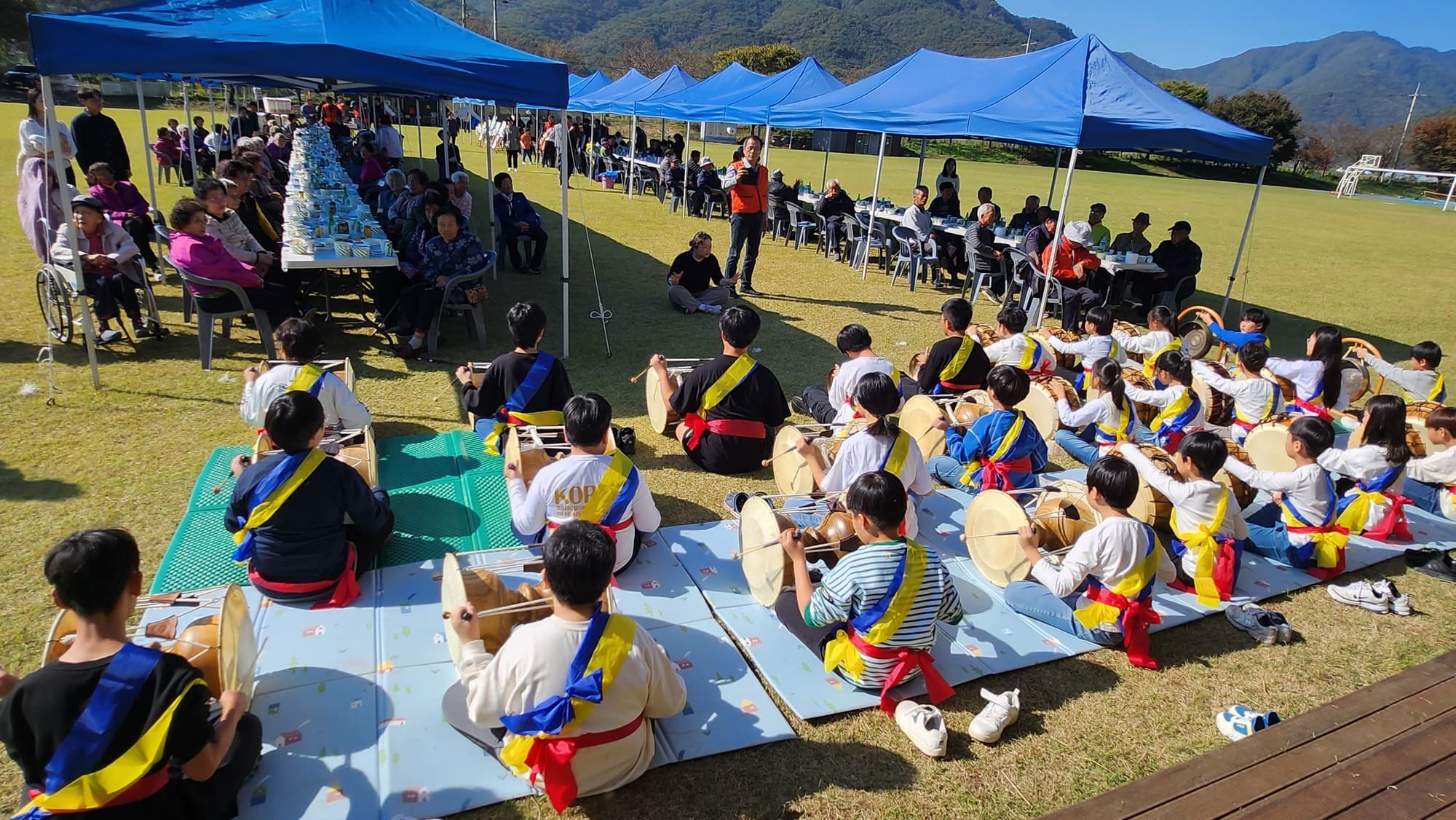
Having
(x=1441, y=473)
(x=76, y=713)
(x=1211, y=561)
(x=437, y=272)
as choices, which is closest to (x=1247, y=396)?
(x=1441, y=473)

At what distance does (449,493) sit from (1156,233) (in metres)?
20.0

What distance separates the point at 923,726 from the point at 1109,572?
120cm

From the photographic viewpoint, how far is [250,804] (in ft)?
8.25

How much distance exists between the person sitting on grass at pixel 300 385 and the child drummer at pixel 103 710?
2293mm

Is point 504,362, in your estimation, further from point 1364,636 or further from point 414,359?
point 1364,636

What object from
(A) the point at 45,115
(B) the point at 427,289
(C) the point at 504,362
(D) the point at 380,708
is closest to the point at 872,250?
(B) the point at 427,289

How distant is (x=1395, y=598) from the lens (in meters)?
4.32

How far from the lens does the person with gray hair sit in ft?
Answer: 30.0

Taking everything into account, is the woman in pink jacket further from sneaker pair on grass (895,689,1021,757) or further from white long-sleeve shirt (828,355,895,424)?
sneaker pair on grass (895,689,1021,757)

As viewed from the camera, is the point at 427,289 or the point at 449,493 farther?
the point at 427,289

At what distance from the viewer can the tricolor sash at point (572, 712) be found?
2.34 meters

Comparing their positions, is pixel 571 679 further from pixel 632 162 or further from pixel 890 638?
pixel 632 162

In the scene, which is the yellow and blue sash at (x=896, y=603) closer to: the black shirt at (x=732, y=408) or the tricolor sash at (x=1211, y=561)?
the tricolor sash at (x=1211, y=561)

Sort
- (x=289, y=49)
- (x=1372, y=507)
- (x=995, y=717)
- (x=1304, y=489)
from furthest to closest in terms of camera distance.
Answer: (x=289, y=49) → (x=1372, y=507) → (x=1304, y=489) → (x=995, y=717)
